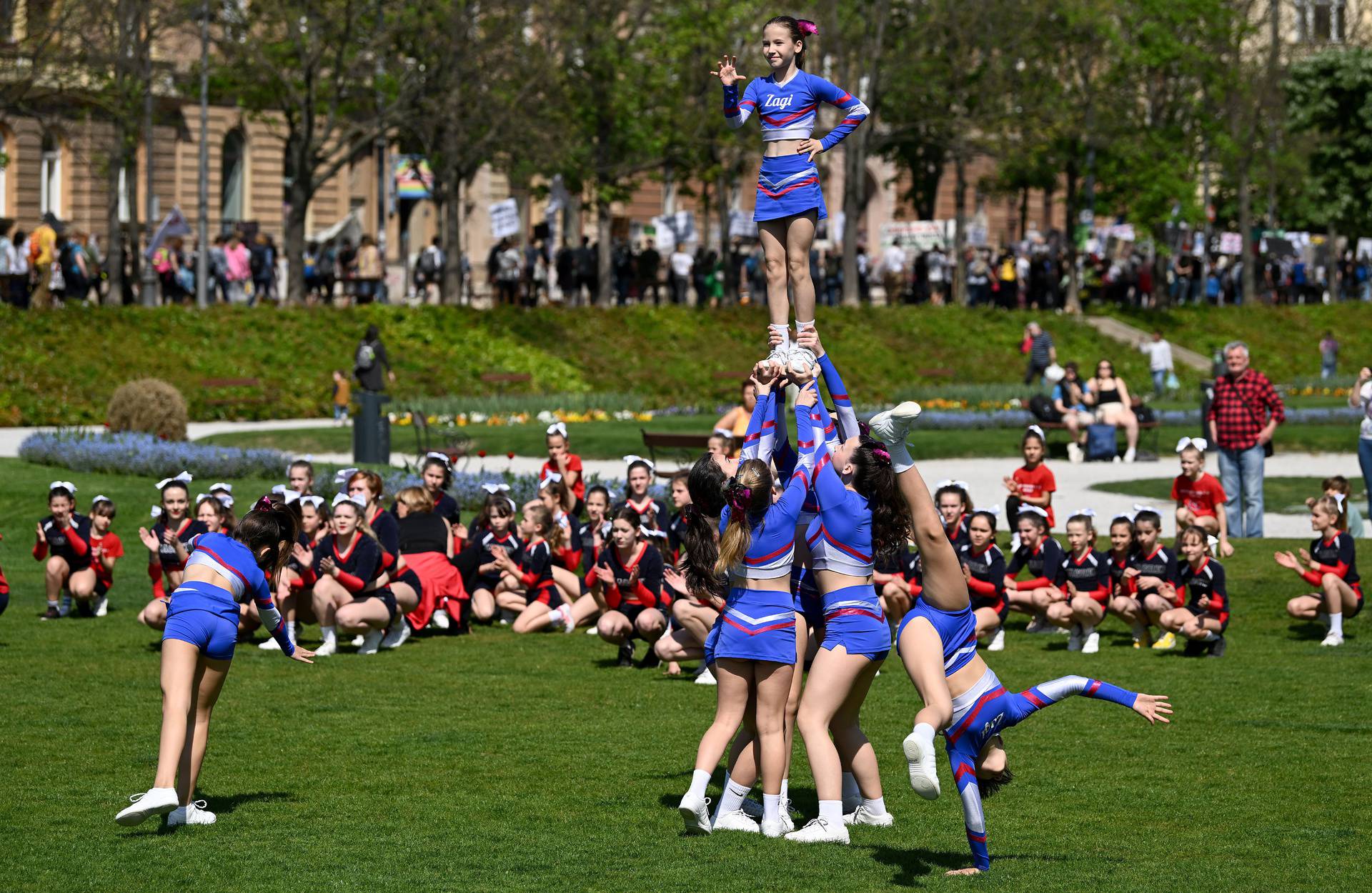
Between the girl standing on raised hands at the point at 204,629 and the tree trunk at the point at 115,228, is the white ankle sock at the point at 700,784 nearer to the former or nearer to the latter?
the girl standing on raised hands at the point at 204,629

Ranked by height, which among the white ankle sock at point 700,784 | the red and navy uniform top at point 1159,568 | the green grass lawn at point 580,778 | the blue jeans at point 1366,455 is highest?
the blue jeans at point 1366,455

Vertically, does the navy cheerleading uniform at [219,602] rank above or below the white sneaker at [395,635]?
above

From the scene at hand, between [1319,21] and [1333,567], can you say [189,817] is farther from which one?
[1319,21]

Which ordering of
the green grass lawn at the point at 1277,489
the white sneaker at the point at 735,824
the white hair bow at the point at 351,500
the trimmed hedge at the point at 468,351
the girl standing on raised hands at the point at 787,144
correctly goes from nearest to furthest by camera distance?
1. the white sneaker at the point at 735,824
2. the girl standing on raised hands at the point at 787,144
3. the white hair bow at the point at 351,500
4. the green grass lawn at the point at 1277,489
5. the trimmed hedge at the point at 468,351

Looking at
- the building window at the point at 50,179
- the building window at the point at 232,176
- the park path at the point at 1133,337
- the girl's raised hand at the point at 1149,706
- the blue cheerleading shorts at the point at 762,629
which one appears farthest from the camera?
the building window at the point at 232,176

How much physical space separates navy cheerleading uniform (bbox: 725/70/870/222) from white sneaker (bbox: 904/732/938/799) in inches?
222

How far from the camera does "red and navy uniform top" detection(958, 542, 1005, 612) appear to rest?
49.7 feet

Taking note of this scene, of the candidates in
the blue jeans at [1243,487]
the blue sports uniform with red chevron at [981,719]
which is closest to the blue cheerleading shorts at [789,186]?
the blue sports uniform with red chevron at [981,719]

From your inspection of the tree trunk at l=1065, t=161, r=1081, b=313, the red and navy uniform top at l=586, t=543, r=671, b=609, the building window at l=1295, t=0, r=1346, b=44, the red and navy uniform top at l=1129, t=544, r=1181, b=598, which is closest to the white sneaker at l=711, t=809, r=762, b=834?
the red and navy uniform top at l=586, t=543, r=671, b=609

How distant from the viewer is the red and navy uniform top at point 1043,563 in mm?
15773

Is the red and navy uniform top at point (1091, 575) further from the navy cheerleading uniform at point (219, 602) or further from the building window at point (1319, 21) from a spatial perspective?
the building window at point (1319, 21)

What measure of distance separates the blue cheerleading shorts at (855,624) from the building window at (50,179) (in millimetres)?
49090

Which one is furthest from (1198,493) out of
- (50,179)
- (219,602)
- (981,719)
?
(50,179)

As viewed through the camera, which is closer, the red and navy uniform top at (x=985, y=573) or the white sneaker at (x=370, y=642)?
the red and navy uniform top at (x=985, y=573)
